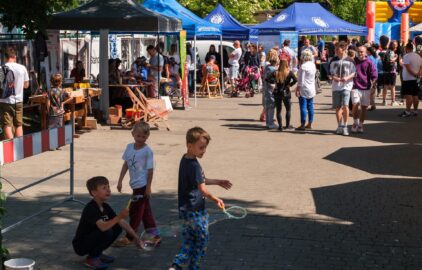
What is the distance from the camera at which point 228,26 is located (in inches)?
1086

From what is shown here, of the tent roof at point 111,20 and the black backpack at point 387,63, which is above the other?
the tent roof at point 111,20

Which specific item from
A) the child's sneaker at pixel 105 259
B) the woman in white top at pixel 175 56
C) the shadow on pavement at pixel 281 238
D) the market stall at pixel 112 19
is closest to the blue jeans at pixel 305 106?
the market stall at pixel 112 19

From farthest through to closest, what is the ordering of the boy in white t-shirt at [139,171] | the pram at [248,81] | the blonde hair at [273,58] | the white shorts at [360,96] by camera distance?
the pram at [248,81] < the blonde hair at [273,58] < the white shorts at [360,96] < the boy in white t-shirt at [139,171]

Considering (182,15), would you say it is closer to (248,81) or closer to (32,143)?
(248,81)

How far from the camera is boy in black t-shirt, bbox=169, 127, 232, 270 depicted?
6.41m

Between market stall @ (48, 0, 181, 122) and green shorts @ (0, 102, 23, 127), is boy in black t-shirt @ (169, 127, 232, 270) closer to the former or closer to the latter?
green shorts @ (0, 102, 23, 127)

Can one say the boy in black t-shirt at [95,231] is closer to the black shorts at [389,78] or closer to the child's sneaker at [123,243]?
the child's sneaker at [123,243]

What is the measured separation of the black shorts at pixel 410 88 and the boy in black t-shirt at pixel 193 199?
1376 cm

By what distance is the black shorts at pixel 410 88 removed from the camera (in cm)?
1923

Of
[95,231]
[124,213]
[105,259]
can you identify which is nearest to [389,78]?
[105,259]

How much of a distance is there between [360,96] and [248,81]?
11.0m

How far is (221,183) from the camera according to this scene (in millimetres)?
6449

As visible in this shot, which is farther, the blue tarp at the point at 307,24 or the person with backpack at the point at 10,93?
the blue tarp at the point at 307,24

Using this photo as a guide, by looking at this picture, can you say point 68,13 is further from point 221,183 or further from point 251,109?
point 221,183
